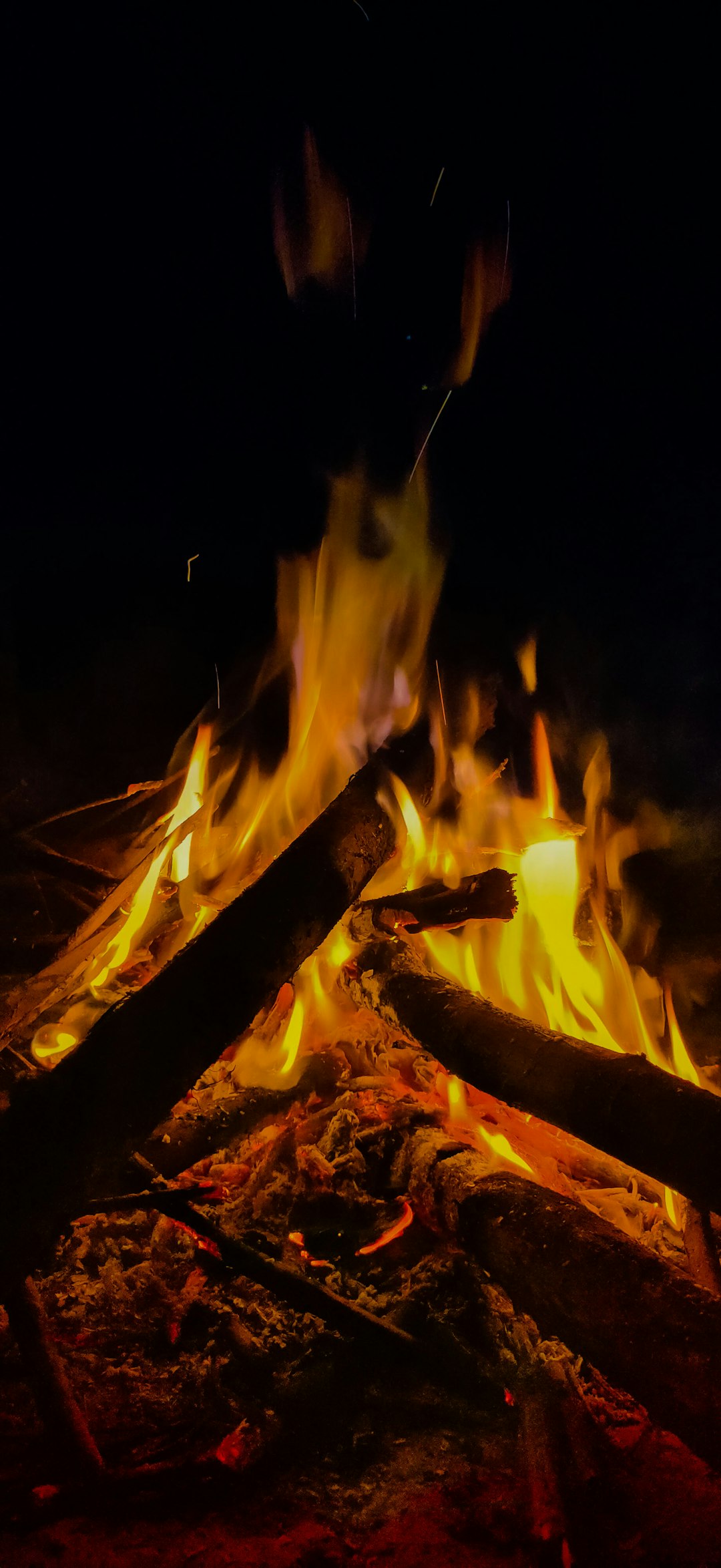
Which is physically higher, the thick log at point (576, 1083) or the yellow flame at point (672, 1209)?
the thick log at point (576, 1083)

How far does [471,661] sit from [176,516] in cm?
258

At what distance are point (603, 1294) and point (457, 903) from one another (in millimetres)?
1568

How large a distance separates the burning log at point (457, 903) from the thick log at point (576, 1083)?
303mm


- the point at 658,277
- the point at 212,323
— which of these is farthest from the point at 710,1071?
the point at 212,323

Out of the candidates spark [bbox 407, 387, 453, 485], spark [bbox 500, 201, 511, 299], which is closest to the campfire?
spark [bbox 407, 387, 453, 485]

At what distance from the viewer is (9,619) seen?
189 inches

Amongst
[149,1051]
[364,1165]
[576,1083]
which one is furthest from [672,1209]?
[149,1051]

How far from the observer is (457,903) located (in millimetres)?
3098

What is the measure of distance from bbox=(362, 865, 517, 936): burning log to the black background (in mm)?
2331

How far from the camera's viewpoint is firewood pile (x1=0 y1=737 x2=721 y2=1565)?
5.09ft

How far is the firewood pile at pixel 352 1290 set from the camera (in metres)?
1.55

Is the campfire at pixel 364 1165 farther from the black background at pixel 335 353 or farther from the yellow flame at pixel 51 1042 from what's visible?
the black background at pixel 335 353

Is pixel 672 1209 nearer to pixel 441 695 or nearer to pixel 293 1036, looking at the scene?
pixel 293 1036

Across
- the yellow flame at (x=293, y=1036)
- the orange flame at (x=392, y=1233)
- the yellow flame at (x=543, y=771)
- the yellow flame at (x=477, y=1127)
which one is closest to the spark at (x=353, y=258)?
the yellow flame at (x=543, y=771)
